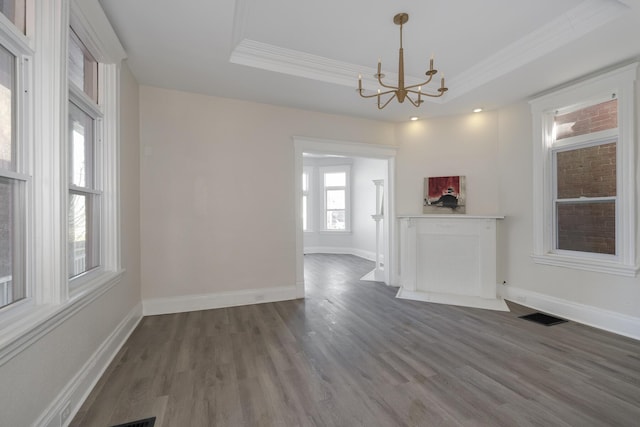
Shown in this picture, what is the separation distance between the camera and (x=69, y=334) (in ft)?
5.75

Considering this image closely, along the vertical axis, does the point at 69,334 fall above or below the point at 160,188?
below

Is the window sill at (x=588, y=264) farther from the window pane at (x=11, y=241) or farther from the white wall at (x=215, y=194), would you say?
the window pane at (x=11, y=241)

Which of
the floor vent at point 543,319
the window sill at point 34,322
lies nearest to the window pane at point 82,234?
the window sill at point 34,322

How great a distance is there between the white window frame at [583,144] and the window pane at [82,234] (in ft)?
15.9

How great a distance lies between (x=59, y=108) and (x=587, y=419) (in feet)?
11.7

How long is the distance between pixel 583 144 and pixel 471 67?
156 cm

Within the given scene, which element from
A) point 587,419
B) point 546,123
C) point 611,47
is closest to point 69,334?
point 587,419

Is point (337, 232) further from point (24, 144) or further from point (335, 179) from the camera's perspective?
point (24, 144)

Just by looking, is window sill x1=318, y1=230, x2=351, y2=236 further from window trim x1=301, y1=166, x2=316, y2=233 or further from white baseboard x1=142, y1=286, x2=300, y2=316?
white baseboard x1=142, y1=286, x2=300, y2=316

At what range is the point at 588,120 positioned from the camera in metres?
3.27

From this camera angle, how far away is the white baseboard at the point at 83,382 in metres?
1.54

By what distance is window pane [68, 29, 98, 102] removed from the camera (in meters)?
2.09

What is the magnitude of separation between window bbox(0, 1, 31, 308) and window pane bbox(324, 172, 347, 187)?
7.61 meters

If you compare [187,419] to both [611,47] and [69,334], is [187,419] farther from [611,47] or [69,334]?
[611,47]
